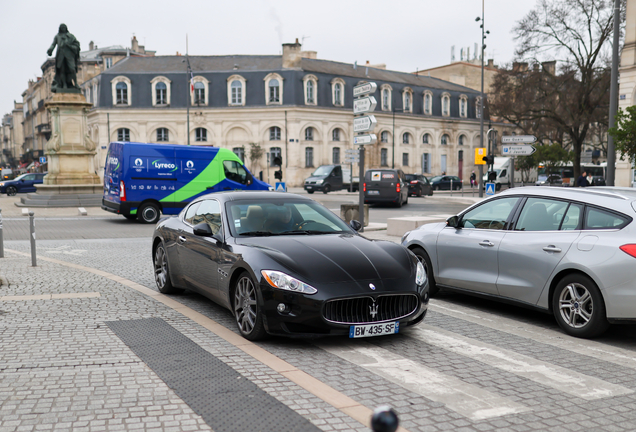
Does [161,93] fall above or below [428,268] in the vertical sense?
above

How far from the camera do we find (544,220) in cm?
673

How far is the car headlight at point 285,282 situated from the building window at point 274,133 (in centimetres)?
5545

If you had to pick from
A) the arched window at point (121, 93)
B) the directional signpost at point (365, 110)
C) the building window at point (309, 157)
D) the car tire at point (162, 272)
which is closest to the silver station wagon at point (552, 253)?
the car tire at point (162, 272)

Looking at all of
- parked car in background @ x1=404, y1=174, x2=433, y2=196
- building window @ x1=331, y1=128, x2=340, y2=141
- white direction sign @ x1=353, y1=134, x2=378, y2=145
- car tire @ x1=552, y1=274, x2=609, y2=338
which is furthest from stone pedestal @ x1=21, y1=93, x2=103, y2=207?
building window @ x1=331, y1=128, x2=340, y2=141

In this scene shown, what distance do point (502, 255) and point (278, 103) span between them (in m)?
54.0

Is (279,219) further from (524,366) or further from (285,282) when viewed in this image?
(524,366)

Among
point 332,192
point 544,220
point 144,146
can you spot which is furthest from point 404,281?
point 332,192

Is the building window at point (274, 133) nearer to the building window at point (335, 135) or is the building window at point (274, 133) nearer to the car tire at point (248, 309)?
the building window at point (335, 135)

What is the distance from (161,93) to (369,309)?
2258 inches

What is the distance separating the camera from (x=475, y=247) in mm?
7375

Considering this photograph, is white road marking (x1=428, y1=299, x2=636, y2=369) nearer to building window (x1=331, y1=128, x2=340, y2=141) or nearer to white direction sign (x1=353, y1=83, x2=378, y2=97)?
white direction sign (x1=353, y1=83, x2=378, y2=97)

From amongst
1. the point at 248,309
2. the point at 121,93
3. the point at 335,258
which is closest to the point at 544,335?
the point at 335,258

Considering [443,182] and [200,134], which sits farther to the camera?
[200,134]

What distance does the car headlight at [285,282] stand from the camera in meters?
5.43
